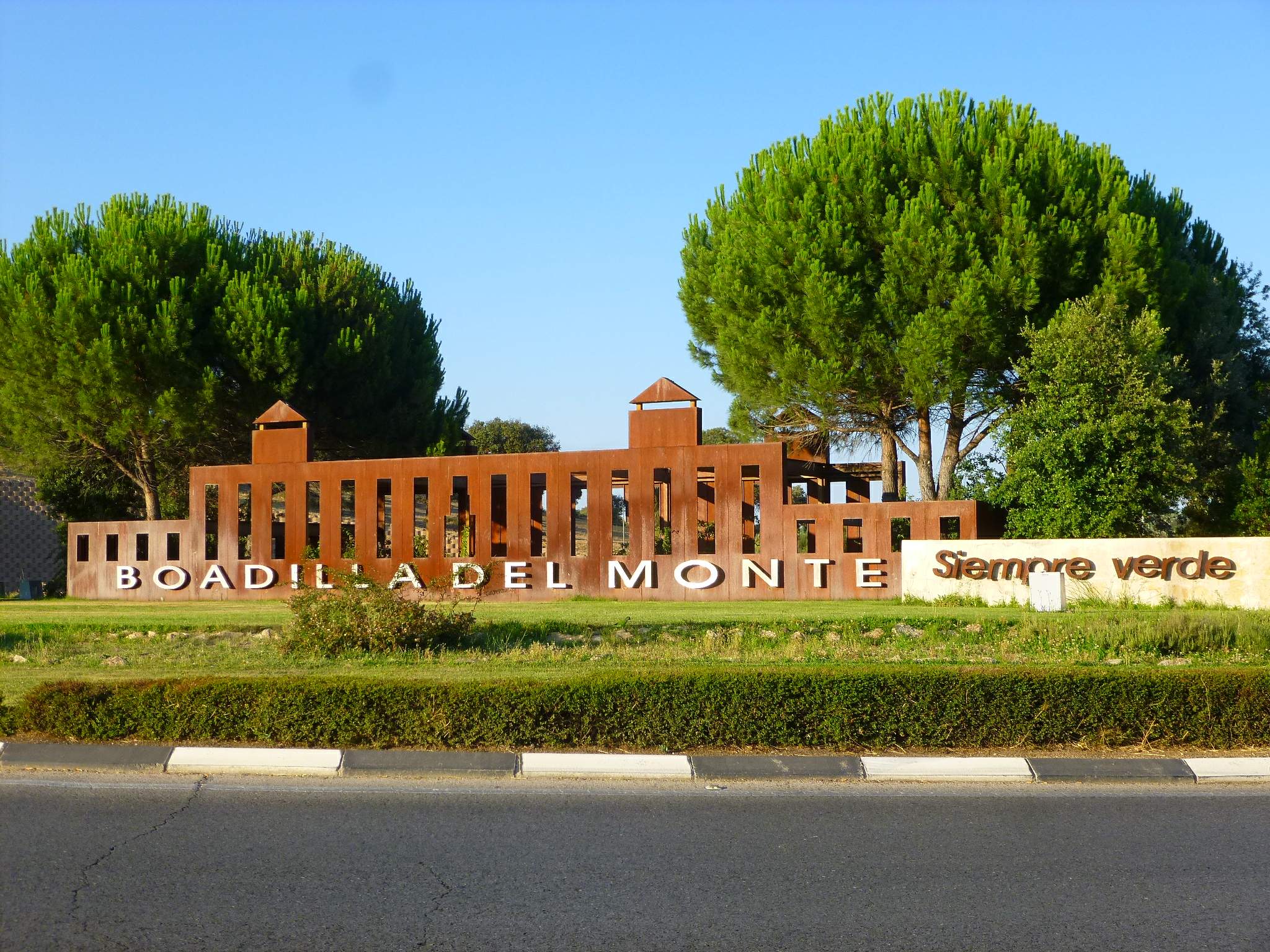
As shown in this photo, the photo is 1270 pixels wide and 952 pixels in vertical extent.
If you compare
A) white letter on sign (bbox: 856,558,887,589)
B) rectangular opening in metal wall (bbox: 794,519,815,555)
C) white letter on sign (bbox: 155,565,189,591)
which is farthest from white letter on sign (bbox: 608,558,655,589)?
white letter on sign (bbox: 155,565,189,591)

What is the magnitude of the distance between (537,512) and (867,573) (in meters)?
9.89

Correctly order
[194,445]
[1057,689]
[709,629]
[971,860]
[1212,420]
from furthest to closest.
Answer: [194,445], [1212,420], [709,629], [1057,689], [971,860]

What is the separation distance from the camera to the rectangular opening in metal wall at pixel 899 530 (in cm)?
2523

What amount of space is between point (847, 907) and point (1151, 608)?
1633 cm

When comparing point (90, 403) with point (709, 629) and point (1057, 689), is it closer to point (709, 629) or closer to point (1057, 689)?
point (709, 629)

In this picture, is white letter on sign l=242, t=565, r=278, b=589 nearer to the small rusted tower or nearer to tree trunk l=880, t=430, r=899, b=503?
the small rusted tower

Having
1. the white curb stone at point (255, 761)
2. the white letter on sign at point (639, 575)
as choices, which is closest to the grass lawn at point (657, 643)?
the white curb stone at point (255, 761)

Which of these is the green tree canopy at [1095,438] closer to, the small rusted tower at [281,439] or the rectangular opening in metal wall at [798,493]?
the rectangular opening in metal wall at [798,493]

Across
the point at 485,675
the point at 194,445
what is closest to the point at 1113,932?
the point at 485,675

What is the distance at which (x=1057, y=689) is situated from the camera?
8.50 meters

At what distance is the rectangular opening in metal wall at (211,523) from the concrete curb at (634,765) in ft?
74.7

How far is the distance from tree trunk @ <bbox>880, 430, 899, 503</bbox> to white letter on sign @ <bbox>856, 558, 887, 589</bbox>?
723cm

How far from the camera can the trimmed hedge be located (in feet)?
27.5

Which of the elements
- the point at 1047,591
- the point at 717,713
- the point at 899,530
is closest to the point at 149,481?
the point at 899,530
